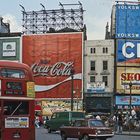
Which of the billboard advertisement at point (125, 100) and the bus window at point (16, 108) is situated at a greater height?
the bus window at point (16, 108)

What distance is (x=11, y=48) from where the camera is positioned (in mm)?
91625

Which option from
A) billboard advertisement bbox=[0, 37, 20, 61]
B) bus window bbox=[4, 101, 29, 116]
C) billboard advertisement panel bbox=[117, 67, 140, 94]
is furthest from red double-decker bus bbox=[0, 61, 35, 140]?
billboard advertisement bbox=[0, 37, 20, 61]

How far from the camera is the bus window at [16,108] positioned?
857 inches

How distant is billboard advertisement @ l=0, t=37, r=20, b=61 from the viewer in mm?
91375

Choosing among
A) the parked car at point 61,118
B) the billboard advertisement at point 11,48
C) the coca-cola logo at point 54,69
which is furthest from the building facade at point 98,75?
the parked car at point 61,118

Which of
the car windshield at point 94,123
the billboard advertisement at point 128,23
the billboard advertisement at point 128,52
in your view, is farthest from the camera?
the billboard advertisement at point 128,23

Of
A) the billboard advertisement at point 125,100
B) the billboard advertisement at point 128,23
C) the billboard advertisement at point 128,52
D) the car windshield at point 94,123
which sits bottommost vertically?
the billboard advertisement at point 125,100

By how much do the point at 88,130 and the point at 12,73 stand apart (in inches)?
561

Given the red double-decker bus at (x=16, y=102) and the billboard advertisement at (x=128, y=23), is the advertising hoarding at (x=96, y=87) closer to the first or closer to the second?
the billboard advertisement at (x=128, y=23)

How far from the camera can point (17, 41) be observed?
91.3 meters

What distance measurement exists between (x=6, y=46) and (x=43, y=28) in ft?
25.1

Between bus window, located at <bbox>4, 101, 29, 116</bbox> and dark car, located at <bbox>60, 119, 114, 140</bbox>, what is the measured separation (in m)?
12.9

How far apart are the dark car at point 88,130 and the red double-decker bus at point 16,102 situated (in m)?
12.6

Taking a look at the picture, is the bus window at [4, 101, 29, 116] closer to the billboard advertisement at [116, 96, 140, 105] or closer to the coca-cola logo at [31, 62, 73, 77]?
the billboard advertisement at [116, 96, 140, 105]
